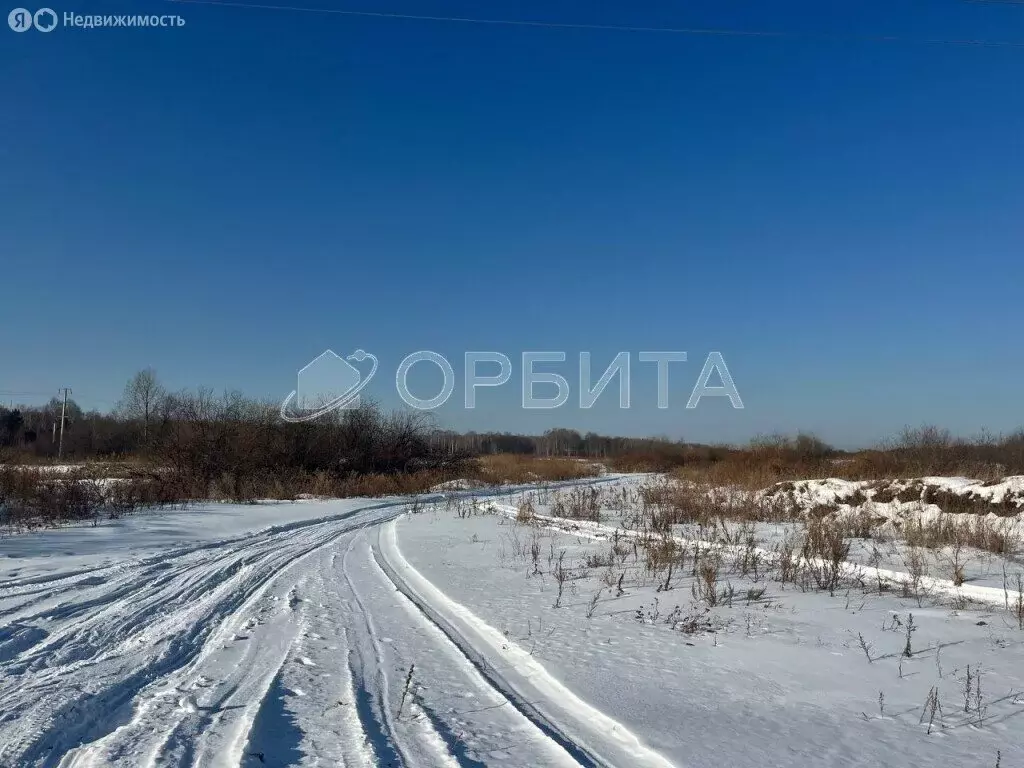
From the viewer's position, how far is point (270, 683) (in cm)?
417

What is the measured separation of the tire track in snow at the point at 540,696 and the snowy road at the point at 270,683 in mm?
14

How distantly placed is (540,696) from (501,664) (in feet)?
2.30

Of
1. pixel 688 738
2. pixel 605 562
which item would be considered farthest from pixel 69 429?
pixel 688 738

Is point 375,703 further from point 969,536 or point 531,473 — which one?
point 531,473

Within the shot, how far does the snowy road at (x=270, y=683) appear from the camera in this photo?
10.6 feet

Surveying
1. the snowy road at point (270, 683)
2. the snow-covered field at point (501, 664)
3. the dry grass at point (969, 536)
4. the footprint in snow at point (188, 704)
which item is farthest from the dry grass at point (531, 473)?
the footprint in snow at point (188, 704)

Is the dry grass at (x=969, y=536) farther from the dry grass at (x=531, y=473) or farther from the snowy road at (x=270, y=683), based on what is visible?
the dry grass at (x=531, y=473)

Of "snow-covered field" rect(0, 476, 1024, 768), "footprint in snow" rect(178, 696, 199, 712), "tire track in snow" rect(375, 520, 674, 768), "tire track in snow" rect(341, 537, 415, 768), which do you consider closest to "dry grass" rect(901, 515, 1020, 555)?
"snow-covered field" rect(0, 476, 1024, 768)

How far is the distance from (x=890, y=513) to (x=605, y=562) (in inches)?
336

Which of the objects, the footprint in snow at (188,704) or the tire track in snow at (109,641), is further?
the footprint in snow at (188,704)

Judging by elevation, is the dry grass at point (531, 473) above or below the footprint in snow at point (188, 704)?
below

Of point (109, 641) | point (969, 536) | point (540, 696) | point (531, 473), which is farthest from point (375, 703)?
point (531, 473)

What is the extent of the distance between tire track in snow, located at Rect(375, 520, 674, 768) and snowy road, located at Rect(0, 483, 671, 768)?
1 centimetres

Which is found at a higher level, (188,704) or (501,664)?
(188,704)
